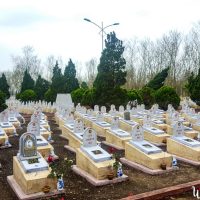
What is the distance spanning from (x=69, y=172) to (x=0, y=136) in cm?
476

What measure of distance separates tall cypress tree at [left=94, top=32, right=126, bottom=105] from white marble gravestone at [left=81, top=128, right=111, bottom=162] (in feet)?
48.0

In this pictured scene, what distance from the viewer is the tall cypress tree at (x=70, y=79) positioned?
39.8 metres

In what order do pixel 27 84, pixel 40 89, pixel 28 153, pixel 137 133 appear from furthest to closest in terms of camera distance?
pixel 27 84 < pixel 40 89 < pixel 137 133 < pixel 28 153

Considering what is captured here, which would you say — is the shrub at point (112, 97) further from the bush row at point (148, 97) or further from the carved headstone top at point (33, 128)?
the carved headstone top at point (33, 128)

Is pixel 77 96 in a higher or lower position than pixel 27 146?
higher

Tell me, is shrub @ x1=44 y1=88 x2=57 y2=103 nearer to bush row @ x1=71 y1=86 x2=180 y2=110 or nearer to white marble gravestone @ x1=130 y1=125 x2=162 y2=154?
bush row @ x1=71 y1=86 x2=180 y2=110

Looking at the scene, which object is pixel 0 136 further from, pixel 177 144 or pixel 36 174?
pixel 177 144

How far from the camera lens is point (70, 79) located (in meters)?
40.9

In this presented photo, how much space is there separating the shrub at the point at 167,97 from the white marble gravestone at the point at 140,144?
18.9 meters

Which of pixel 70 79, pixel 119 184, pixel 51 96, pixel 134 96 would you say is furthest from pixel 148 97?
pixel 119 184

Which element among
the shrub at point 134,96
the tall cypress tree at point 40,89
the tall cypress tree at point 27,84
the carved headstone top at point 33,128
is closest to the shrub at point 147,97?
the shrub at point 134,96

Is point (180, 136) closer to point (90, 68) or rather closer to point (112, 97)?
point (112, 97)

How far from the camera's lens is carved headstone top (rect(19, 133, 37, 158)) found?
10250mm

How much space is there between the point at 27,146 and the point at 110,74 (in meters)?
17.0
